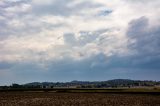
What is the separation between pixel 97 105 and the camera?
6041 cm

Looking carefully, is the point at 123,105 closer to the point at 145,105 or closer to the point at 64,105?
the point at 145,105

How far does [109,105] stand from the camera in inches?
2360

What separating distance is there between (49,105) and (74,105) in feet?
16.0

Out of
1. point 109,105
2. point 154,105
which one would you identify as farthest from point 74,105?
point 154,105

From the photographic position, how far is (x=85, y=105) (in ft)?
199

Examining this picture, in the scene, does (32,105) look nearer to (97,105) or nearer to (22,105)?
(22,105)

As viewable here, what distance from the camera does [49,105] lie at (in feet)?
202

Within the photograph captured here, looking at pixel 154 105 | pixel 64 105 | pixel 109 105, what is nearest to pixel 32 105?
pixel 64 105

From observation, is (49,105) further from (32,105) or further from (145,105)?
(145,105)

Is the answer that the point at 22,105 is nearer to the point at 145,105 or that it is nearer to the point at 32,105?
the point at 32,105

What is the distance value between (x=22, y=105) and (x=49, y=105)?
5304 mm

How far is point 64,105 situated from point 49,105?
298 centimetres

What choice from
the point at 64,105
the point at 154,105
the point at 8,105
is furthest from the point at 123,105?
the point at 8,105

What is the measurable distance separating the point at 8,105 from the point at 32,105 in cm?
459
